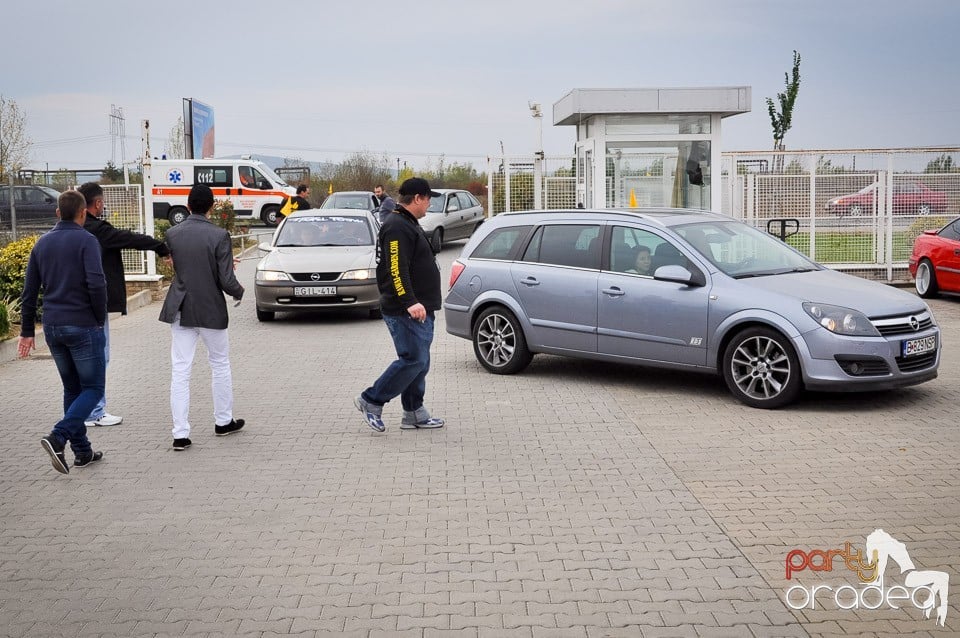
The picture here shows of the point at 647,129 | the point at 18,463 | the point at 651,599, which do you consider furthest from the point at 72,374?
the point at 647,129

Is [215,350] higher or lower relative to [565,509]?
higher

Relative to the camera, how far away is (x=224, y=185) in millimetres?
42375

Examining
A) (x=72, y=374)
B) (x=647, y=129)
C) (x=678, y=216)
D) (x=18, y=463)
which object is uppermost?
(x=647, y=129)

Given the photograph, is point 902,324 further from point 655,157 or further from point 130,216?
point 130,216

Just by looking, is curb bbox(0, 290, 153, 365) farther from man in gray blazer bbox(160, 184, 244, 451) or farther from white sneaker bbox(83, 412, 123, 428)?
man in gray blazer bbox(160, 184, 244, 451)

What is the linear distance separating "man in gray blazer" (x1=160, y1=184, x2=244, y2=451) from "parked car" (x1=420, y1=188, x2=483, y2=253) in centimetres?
1946

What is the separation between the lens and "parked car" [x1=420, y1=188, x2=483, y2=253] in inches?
1126

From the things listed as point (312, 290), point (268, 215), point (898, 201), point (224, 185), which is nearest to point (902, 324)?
point (312, 290)

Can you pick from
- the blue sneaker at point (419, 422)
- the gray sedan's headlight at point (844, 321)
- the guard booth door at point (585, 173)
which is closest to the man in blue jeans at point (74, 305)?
the blue sneaker at point (419, 422)

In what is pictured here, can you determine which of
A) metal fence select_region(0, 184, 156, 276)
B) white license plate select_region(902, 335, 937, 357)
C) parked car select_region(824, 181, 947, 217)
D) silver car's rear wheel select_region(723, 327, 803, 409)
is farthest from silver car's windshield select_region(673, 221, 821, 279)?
metal fence select_region(0, 184, 156, 276)

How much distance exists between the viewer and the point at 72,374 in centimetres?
775

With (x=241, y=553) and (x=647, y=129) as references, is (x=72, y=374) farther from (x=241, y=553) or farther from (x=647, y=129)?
(x=647, y=129)

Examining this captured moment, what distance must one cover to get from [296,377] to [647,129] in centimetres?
1168

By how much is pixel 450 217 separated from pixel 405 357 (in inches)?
850
